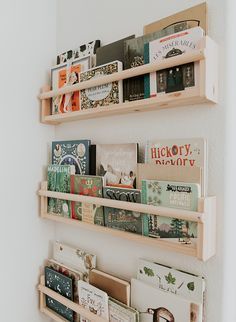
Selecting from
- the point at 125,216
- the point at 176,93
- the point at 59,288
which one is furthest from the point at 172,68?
the point at 59,288

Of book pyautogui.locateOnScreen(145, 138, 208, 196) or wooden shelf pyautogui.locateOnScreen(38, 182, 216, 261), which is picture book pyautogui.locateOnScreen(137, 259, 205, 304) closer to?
wooden shelf pyautogui.locateOnScreen(38, 182, 216, 261)

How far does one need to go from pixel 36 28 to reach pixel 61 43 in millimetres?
100

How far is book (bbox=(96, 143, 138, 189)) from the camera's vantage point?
0.77m

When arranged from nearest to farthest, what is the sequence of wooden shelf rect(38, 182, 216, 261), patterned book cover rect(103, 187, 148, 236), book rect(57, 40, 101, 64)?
1. wooden shelf rect(38, 182, 216, 261)
2. patterned book cover rect(103, 187, 148, 236)
3. book rect(57, 40, 101, 64)

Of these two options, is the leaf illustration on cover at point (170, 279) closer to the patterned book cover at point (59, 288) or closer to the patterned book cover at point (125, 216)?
the patterned book cover at point (125, 216)

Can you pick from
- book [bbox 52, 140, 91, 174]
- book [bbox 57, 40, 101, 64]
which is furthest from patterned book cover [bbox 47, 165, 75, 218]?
book [bbox 57, 40, 101, 64]

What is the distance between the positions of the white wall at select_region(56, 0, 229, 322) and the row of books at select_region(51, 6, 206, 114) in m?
0.05

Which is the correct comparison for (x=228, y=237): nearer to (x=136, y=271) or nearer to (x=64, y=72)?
(x=136, y=271)

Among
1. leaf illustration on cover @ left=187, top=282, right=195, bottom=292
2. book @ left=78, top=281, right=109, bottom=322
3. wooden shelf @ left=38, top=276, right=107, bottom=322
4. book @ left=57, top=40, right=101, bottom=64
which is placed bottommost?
wooden shelf @ left=38, top=276, right=107, bottom=322

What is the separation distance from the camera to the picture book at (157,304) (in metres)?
0.65

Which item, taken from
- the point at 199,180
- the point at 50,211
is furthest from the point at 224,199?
the point at 50,211

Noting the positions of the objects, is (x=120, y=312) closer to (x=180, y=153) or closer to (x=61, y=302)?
(x=61, y=302)

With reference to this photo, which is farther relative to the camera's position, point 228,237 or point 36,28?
point 36,28

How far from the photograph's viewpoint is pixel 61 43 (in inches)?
40.9
